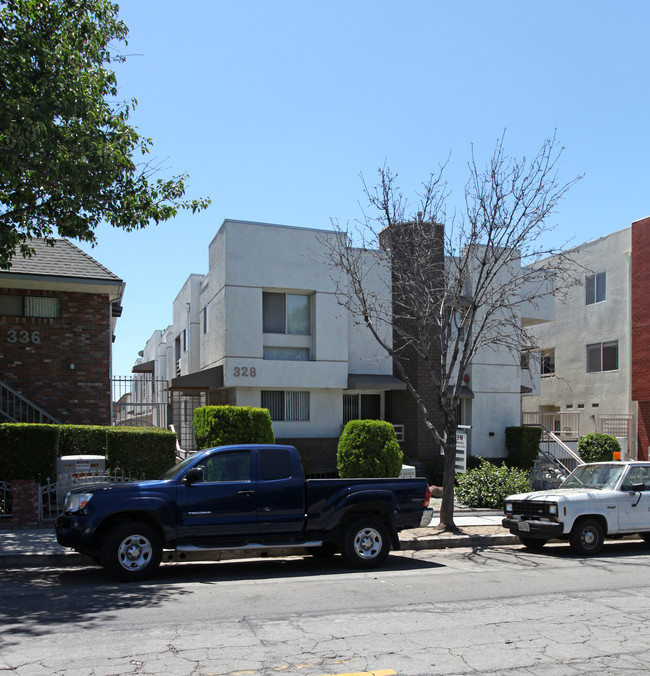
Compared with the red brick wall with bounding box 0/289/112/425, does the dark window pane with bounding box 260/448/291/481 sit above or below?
below

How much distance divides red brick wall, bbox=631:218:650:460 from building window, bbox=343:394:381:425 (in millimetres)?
10621

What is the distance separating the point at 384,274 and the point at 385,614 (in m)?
15.8

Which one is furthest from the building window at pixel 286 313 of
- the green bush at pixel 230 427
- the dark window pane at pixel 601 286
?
the dark window pane at pixel 601 286

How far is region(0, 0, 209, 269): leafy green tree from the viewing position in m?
11.8

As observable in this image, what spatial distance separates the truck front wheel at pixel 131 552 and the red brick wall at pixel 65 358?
9.51 m

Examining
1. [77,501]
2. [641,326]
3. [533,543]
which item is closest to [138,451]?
[77,501]

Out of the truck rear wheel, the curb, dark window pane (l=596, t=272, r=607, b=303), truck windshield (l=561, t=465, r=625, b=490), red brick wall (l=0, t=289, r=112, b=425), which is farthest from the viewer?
dark window pane (l=596, t=272, r=607, b=303)

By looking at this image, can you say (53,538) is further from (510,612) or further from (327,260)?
(327,260)

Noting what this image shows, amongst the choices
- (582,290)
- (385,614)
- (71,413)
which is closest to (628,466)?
(385,614)

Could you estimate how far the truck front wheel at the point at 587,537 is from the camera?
12523 mm

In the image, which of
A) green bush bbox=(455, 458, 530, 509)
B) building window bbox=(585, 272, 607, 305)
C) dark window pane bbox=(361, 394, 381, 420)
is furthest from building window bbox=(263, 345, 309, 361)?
building window bbox=(585, 272, 607, 305)

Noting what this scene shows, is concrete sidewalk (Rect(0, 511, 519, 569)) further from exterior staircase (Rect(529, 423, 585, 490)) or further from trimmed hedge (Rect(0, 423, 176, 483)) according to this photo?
exterior staircase (Rect(529, 423, 585, 490))

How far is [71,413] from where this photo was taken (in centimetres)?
1856

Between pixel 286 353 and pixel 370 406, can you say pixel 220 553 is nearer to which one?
pixel 286 353
